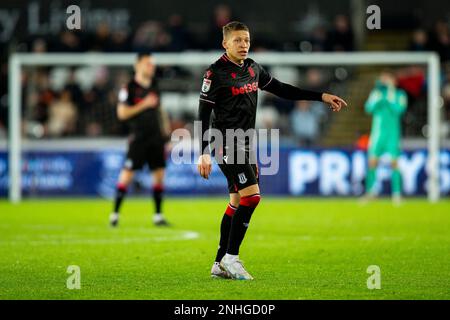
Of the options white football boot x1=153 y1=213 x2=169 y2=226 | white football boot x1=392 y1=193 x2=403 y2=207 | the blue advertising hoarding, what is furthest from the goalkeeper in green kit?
white football boot x1=153 y1=213 x2=169 y2=226

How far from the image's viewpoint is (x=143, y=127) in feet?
45.4

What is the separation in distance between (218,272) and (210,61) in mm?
11737

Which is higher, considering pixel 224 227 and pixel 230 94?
pixel 230 94

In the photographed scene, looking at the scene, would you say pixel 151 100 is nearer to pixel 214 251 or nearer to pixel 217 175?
pixel 214 251

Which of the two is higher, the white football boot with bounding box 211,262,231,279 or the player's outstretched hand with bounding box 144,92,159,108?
the player's outstretched hand with bounding box 144,92,159,108

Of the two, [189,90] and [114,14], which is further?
[114,14]

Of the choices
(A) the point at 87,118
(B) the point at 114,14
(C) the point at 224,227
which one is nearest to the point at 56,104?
(A) the point at 87,118

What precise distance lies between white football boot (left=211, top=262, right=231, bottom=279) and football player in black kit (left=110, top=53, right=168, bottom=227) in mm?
5343

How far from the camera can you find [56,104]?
21.0 metres

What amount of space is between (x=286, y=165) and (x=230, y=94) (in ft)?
38.3

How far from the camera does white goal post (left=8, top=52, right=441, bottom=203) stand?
1903 cm

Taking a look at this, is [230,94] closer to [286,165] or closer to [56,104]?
[286,165]

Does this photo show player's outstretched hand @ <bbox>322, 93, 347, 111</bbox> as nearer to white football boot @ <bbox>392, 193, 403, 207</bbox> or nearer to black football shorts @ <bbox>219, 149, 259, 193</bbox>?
black football shorts @ <bbox>219, 149, 259, 193</bbox>

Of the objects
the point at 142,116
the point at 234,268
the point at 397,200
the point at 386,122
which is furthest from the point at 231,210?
the point at 386,122
